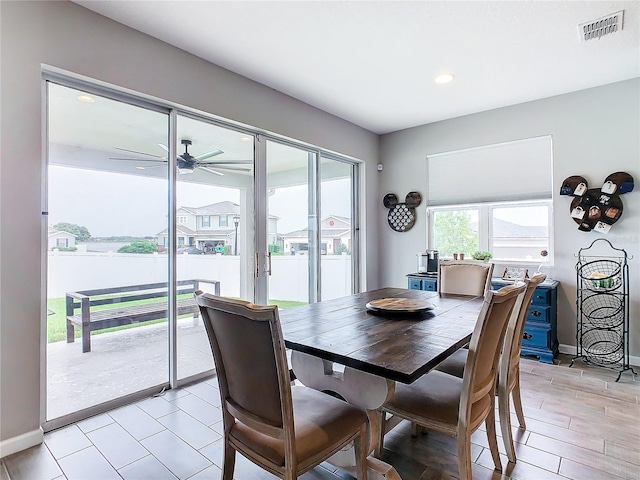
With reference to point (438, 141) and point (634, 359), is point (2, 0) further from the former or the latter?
point (634, 359)

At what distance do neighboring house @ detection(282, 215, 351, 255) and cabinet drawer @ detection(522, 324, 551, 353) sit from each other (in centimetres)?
235

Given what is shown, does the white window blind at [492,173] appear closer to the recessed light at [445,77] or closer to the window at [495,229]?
the window at [495,229]

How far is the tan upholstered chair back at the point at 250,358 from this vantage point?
1.18 meters

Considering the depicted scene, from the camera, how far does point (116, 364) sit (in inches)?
105

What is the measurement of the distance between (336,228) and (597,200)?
286cm

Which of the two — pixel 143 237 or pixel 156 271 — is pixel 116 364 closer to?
pixel 156 271

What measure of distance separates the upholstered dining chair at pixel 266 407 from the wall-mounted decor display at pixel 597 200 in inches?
133

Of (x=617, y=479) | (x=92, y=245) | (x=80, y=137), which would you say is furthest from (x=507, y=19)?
(x=92, y=245)

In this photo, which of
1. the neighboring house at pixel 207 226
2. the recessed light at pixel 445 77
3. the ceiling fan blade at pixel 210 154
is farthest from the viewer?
the recessed light at pixel 445 77

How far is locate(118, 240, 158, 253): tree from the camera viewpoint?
268cm

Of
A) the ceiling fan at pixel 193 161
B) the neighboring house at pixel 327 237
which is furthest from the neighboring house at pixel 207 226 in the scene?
the neighboring house at pixel 327 237

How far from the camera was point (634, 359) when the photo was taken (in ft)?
11.0

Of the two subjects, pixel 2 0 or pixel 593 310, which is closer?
pixel 2 0

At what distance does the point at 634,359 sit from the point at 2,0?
5.67 metres
